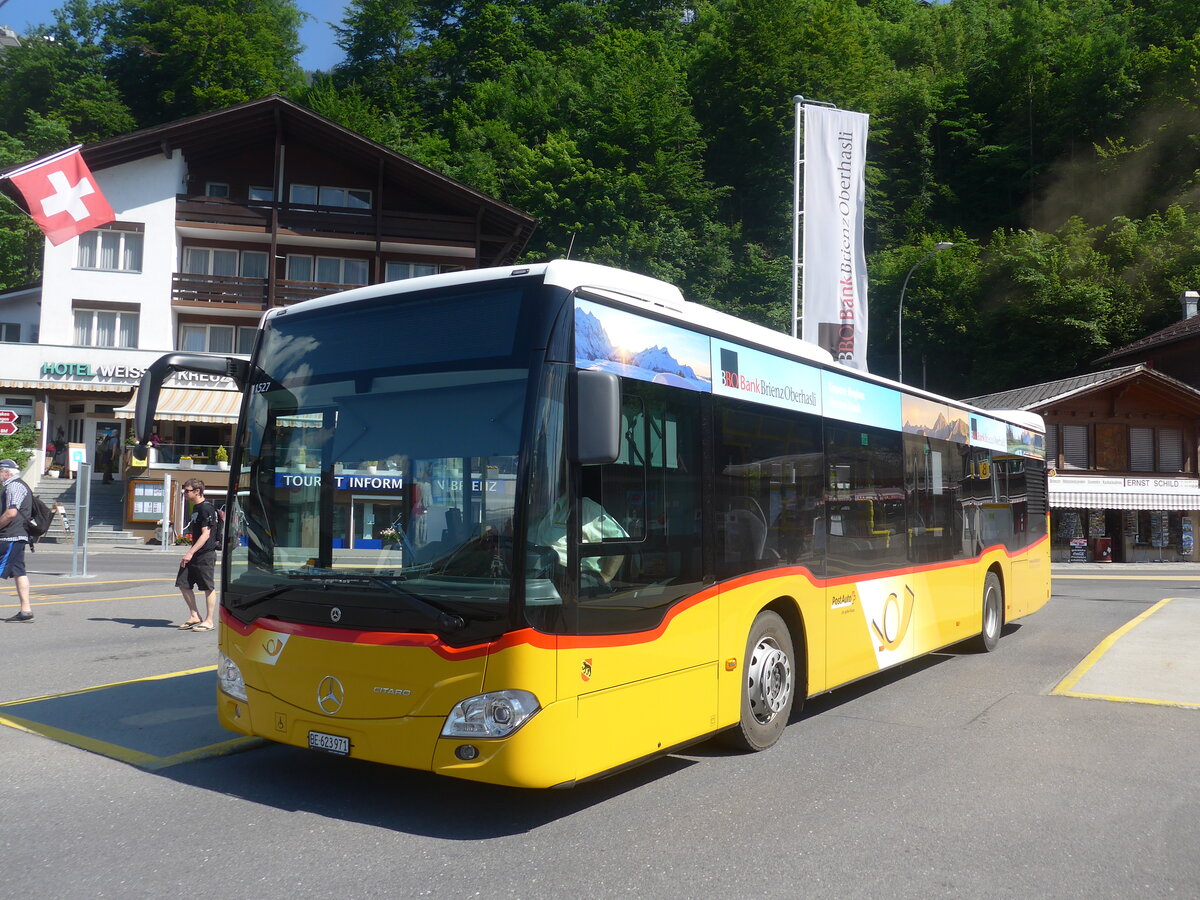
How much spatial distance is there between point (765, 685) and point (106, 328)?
3866cm

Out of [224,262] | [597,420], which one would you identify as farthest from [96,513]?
[597,420]

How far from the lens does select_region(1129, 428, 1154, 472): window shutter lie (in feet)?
126

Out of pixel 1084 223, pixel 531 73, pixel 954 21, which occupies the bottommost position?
pixel 1084 223

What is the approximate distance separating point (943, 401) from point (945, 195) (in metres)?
52.3

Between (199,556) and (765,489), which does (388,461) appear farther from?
(199,556)

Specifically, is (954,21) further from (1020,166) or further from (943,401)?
(943,401)

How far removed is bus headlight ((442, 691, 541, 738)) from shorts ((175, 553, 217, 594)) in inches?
314

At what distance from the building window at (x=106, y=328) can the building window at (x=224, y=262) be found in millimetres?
3307

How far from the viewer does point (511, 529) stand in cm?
475

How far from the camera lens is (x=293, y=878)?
419 centimetres

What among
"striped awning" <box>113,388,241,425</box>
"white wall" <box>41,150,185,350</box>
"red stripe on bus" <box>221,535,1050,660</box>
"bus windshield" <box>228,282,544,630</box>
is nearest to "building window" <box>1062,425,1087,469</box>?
"striped awning" <box>113,388,241,425</box>

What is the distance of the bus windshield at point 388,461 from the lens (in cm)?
485

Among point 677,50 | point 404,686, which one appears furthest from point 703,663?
point 677,50

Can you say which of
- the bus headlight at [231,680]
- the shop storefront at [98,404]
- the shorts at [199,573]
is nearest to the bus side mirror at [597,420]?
the bus headlight at [231,680]
